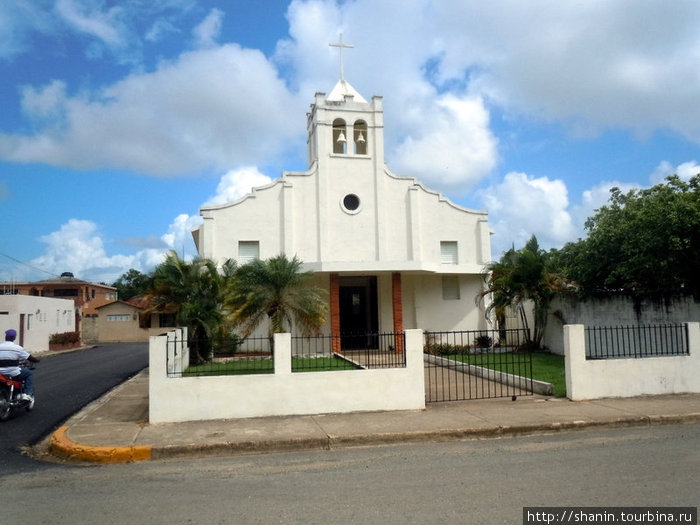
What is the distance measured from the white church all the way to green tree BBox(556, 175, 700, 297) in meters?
4.54

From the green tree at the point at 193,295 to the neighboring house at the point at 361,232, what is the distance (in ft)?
10.0

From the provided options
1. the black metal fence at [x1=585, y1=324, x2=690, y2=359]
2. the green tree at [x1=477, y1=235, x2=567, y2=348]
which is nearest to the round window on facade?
the green tree at [x1=477, y1=235, x2=567, y2=348]

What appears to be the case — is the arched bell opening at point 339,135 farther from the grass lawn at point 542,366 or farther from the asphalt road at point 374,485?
the asphalt road at point 374,485

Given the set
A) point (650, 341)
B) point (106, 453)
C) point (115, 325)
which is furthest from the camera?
point (115, 325)

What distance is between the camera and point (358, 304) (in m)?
22.1

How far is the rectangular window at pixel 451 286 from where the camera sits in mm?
22875

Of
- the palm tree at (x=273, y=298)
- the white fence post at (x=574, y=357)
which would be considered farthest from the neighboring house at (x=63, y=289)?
the white fence post at (x=574, y=357)

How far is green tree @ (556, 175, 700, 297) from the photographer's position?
1439 cm

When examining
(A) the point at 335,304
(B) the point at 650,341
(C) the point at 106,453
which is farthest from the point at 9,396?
(B) the point at 650,341

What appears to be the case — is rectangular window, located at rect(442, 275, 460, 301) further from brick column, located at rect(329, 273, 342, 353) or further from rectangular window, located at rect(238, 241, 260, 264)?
rectangular window, located at rect(238, 241, 260, 264)

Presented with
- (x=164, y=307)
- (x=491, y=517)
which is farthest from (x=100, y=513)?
(x=164, y=307)

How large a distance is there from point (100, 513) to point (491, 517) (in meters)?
3.56

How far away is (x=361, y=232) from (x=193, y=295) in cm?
701

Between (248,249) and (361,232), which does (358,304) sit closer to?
(361,232)
